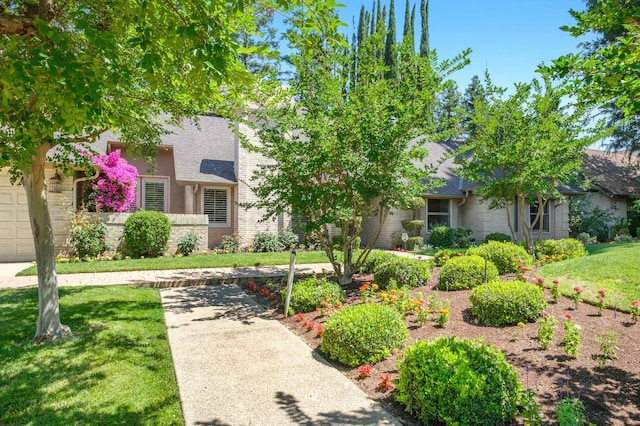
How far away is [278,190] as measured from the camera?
7.49m

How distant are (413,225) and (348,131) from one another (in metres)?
10.6

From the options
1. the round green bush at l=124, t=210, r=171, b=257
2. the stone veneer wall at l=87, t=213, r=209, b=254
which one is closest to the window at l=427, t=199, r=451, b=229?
the stone veneer wall at l=87, t=213, r=209, b=254

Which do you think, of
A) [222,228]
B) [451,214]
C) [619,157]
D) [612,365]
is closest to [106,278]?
[222,228]

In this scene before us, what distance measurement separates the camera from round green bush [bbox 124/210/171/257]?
12.4 meters

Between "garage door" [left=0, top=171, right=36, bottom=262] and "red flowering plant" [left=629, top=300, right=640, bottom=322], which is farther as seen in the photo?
"garage door" [left=0, top=171, right=36, bottom=262]

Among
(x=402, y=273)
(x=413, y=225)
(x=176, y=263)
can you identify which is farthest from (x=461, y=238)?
(x=176, y=263)

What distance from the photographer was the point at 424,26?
32.2 m

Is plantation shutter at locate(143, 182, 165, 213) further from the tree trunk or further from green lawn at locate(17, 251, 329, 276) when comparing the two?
the tree trunk

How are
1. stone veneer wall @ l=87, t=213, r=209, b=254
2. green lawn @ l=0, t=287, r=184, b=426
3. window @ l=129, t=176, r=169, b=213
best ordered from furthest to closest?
window @ l=129, t=176, r=169, b=213 → stone veneer wall @ l=87, t=213, r=209, b=254 → green lawn @ l=0, t=287, r=184, b=426

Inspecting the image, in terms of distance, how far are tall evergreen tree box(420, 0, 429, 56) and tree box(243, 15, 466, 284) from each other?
2792 centimetres

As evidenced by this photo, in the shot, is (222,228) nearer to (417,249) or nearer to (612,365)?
(417,249)

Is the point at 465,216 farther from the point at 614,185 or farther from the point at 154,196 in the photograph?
the point at 154,196

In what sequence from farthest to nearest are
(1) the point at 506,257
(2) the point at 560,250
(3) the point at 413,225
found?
(3) the point at 413,225, (2) the point at 560,250, (1) the point at 506,257

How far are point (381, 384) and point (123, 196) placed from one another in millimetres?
12472
